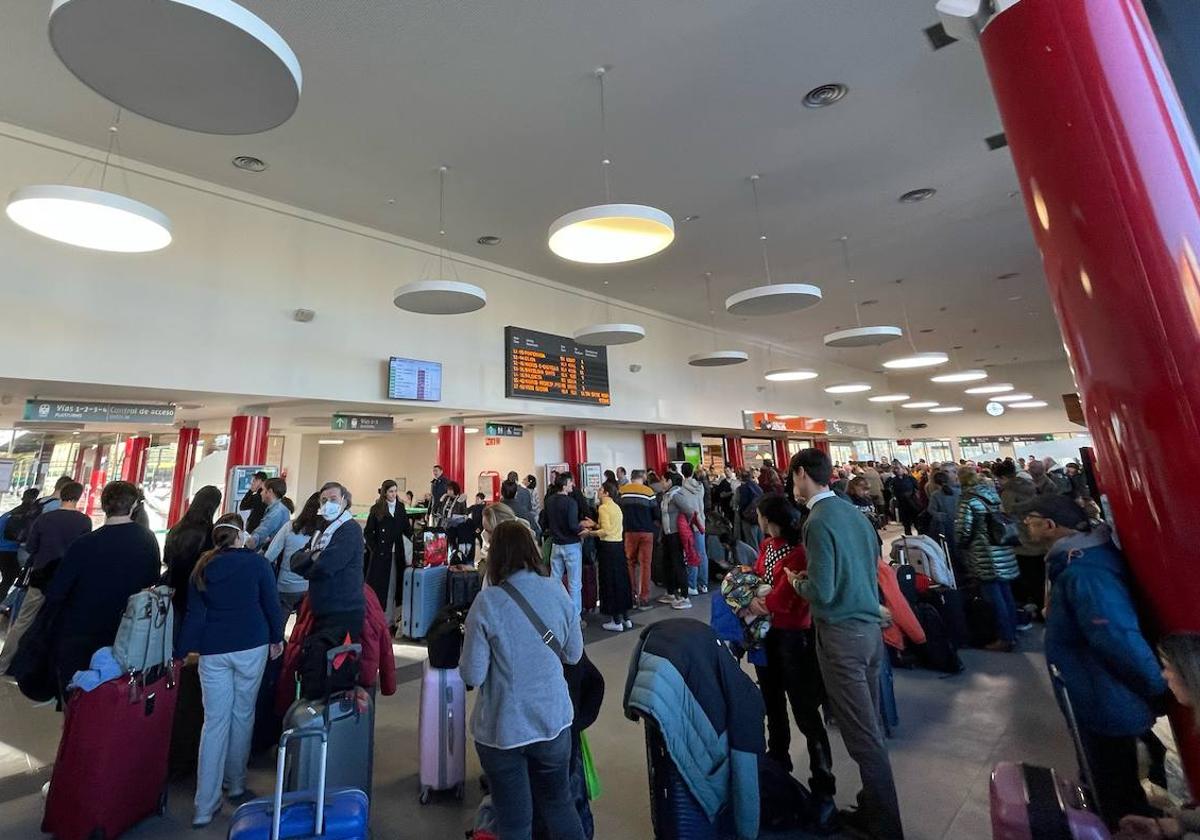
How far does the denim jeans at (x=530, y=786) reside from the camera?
176 centimetres

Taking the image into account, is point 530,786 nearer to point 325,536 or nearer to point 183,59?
point 325,536

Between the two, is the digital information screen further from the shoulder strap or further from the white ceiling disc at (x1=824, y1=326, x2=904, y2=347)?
the white ceiling disc at (x1=824, y1=326, x2=904, y2=347)

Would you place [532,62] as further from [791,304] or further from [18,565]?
[18,565]

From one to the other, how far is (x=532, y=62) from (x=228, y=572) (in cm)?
446

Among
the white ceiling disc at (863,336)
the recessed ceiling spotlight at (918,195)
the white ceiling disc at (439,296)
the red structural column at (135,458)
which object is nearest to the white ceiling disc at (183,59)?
the white ceiling disc at (439,296)

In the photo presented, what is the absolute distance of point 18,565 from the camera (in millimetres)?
5980

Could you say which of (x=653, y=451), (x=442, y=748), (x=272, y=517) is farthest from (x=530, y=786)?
(x=653, y=451)

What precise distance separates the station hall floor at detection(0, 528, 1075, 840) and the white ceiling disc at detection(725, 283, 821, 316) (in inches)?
149

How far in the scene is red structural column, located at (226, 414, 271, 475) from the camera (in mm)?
6777

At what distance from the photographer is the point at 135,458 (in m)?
10.1

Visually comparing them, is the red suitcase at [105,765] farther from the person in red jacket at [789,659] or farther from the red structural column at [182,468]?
the red structural column at [182,468]

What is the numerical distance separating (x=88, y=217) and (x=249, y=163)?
8.76 feet

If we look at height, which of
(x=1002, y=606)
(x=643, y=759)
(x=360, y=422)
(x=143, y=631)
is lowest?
(x=643, y=759)

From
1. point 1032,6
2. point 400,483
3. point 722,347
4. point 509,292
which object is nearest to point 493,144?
→ point 509,292
